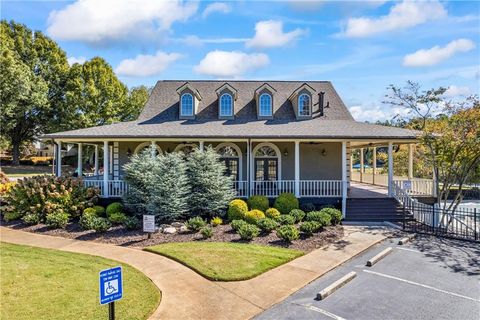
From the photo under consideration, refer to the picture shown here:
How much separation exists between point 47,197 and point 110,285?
11513mm

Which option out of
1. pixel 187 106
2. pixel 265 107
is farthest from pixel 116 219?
pixel 265 107

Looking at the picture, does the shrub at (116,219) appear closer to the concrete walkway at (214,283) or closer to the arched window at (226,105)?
the concrete walkway at (214,283)

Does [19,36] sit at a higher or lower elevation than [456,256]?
higher

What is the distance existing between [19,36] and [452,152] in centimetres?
4510

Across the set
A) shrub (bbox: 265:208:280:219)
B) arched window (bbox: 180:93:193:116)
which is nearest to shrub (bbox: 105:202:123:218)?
shrub (bbox: 265:208:280:219)

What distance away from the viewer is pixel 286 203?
15320 millimetres

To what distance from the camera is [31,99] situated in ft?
118

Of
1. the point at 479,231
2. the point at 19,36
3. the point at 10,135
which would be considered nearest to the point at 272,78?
the point at 479,231

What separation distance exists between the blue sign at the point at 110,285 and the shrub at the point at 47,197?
10.7 m

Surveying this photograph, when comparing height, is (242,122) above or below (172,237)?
above

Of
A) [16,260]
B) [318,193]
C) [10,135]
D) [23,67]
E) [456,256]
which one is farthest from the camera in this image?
[10,135]

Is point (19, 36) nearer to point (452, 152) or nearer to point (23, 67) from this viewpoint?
point (23, 67)

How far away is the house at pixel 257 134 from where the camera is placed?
53.4 feet

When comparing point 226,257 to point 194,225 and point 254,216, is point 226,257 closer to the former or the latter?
point 194,225
